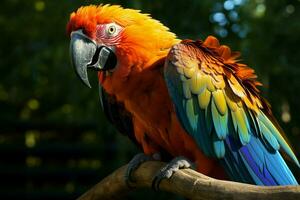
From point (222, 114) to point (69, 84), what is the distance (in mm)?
1614

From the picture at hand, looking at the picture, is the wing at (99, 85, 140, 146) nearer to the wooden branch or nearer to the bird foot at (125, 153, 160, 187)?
the bird foot at (125, 153, 160, 187)

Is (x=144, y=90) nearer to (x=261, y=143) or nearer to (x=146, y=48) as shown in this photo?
(x=146, y=48)

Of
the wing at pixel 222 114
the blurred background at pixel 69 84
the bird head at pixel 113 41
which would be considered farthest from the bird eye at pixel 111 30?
the blurred background at pixel 69 84

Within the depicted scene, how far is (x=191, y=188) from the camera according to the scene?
1.68 meters

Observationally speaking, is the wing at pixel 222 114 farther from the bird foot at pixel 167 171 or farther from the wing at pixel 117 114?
the wing at pixel 117 114

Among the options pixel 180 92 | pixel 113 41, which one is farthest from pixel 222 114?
pixel 113 41

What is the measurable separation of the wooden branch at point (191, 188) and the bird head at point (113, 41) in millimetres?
324

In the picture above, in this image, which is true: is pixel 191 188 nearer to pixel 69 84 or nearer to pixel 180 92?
pixel 180 92

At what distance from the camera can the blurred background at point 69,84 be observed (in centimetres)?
333

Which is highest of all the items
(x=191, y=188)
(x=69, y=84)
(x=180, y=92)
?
(x=180, y=92)

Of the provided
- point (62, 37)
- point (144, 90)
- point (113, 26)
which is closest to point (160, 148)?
point (144, 90)

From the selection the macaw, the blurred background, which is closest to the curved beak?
the macaw

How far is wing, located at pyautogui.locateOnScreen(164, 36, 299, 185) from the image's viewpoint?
7.06ft

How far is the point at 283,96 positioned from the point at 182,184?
6.00ft
